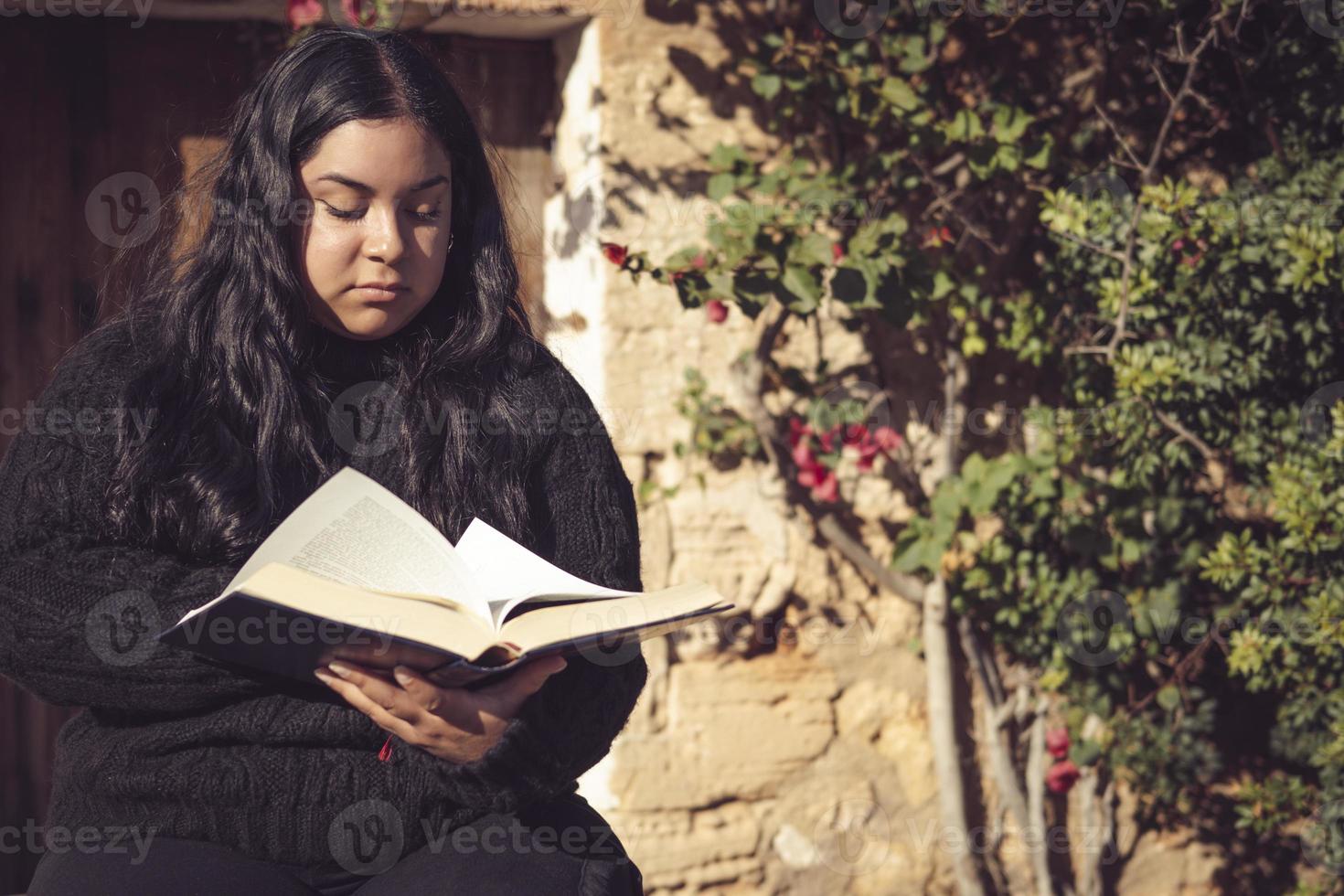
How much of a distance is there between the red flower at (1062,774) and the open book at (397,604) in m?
1.96

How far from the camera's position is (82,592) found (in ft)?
4.99

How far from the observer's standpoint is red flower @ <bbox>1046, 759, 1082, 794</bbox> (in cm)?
312

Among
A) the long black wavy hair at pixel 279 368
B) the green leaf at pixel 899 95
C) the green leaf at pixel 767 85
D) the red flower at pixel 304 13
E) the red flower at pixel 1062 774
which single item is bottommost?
the red flower at pixel 1062 774

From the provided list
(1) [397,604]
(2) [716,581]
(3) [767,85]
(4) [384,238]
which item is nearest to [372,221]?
(4) [384,238]

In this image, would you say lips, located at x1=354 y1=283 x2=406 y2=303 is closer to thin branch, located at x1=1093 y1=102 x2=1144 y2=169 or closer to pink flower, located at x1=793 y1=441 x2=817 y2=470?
pink flower, located at x1=793 y1=441 x2=817 y2=470

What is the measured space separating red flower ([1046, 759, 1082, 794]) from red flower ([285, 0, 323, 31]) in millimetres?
2361

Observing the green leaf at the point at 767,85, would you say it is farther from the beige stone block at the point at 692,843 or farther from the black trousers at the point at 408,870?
the black trousers at the point at 408,870

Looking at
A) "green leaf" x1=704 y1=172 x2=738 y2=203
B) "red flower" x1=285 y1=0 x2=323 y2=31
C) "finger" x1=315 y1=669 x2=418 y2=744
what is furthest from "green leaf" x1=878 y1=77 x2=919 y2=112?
"finger" x1=315 y1=669 x2=418 y2=744

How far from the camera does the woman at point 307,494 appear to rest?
1501 millimetres

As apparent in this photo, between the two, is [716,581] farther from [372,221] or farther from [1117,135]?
[372,221]

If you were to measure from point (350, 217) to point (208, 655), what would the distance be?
61 centimetres

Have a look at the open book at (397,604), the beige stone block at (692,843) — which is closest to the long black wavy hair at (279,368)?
the open book at (397,604)

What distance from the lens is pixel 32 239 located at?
291cm

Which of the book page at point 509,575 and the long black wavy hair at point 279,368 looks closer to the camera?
the book page at point 509,575
